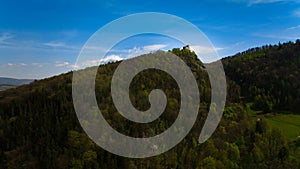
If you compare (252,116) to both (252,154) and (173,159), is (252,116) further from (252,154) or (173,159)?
(173,159)

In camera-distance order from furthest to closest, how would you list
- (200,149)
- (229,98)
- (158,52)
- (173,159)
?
(158,52) → (229,98) → (200,149) → (173,159)

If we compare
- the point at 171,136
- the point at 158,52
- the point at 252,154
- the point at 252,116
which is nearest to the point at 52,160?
the point at 171,136

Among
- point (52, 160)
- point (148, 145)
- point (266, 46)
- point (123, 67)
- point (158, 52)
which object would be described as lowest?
point (52, 160)

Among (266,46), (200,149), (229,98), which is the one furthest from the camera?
(266,46)

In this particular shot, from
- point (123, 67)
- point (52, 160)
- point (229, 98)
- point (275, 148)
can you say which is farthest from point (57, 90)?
point (275, 148)

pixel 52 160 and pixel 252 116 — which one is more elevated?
pixel 252 116

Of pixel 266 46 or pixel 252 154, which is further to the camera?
pixel 266 46
